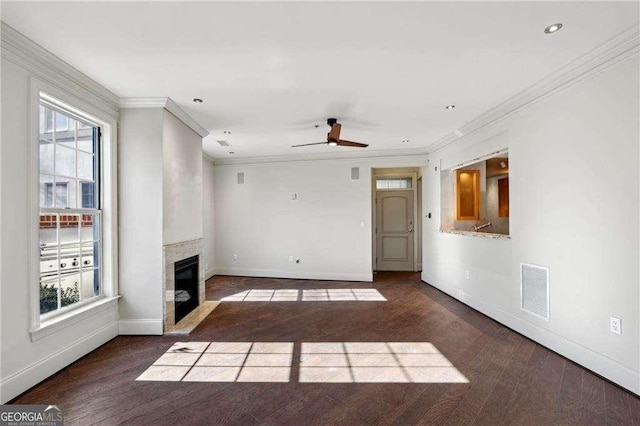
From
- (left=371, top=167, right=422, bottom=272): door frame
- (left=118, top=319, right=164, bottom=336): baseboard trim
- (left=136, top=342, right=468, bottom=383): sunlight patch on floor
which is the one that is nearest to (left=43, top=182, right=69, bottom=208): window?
(left=118, top=319, right=164, bottom=336): baseboard trim

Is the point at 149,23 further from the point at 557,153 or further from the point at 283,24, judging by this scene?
the point at 557,153

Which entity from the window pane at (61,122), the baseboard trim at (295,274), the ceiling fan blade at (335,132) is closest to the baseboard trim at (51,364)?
the window pane at (61,122)

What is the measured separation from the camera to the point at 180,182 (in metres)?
3.88

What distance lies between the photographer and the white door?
7.28 metres

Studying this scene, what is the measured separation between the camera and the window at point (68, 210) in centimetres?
263

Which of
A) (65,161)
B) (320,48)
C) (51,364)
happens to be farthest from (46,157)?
(320,48)

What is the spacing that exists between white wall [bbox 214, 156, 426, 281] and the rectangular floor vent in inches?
122

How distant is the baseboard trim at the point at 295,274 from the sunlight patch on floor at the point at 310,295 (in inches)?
26.5

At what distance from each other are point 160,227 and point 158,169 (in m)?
0.66

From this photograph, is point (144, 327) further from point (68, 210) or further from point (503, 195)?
point (503, 195)

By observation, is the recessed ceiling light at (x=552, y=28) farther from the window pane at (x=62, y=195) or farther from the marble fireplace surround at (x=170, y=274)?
the window pane at (x=62, y=195)

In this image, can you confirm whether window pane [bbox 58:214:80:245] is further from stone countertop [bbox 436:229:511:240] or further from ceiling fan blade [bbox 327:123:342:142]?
stone countertop [bbox 436:229:511:240]

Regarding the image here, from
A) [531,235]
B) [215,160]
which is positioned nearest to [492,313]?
[531,235]

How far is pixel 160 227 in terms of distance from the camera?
11.2 ft
